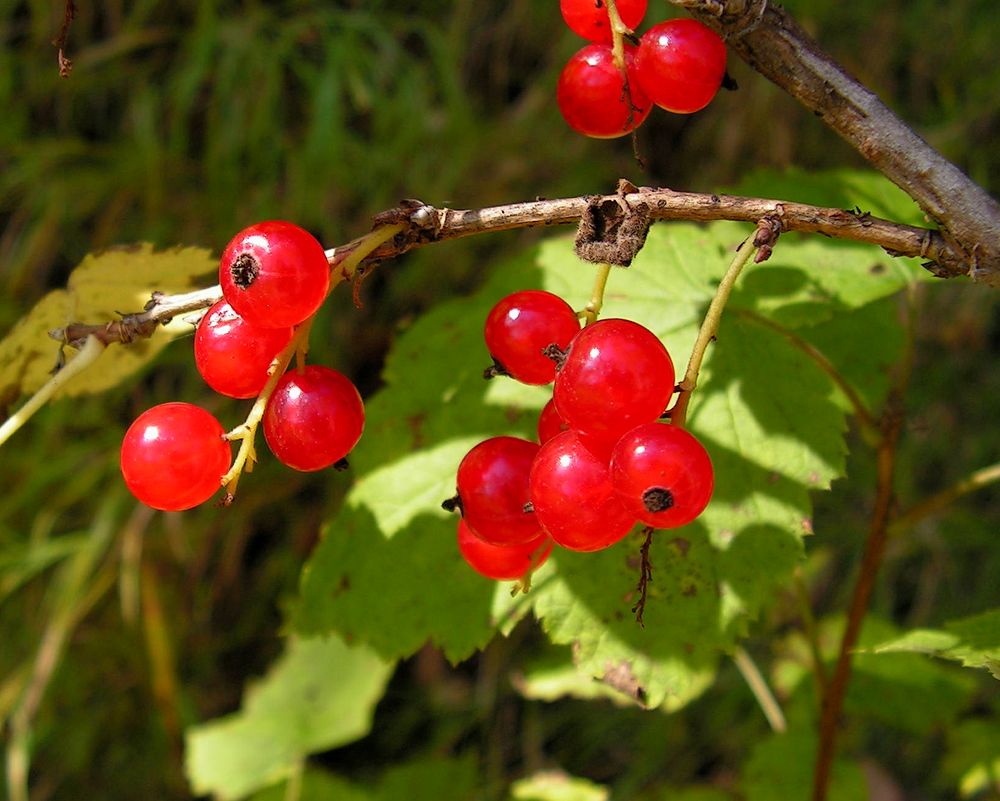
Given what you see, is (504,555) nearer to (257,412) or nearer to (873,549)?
(257,412)

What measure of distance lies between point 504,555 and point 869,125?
66 cm

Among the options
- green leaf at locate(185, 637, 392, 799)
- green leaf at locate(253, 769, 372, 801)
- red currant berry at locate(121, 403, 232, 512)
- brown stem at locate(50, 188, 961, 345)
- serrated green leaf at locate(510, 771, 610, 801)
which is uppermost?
brown stem at locate(50, 188, 961, 345)

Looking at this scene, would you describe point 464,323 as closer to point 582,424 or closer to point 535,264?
point 535,264

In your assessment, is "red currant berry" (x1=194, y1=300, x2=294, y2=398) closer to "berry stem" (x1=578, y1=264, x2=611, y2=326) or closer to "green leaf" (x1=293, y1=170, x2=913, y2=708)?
"berry stem" (x1=578, y1=264, x2=611, y2=326)

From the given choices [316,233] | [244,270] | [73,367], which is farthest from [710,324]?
[316,233]

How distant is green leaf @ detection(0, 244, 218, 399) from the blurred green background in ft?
6.28

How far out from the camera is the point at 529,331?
3.51 feet

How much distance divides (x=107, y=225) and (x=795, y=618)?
2.90 m

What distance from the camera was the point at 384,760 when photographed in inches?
138

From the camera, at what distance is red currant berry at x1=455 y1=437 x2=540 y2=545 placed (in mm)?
1077

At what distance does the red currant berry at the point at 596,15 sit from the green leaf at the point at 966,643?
0.90 meters

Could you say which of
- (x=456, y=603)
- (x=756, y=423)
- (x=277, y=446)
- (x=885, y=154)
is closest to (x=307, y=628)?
(x=456, y=603)

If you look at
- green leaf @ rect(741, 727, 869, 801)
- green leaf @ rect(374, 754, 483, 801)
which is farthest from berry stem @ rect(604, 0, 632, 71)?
green leaf @ rect(374, 754, 483, 801)

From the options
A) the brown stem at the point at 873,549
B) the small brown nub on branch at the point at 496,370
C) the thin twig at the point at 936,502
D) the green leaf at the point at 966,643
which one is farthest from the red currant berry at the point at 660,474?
the thin twig at the point at 936,502
